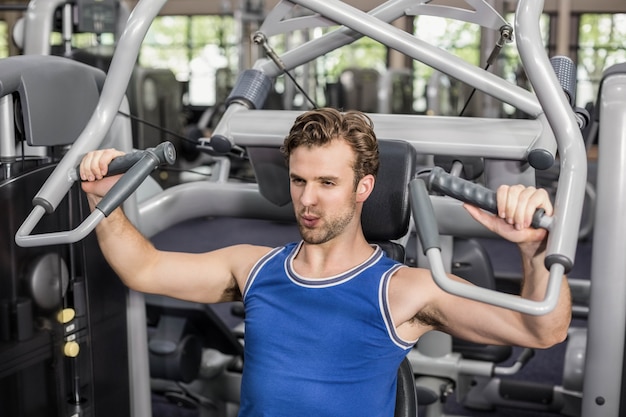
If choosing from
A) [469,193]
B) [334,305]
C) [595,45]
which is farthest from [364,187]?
[595,45]

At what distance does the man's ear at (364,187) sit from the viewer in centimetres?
158

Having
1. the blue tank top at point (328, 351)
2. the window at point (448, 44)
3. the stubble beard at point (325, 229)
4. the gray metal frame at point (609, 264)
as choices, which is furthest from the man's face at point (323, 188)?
the window at point (448, 44)

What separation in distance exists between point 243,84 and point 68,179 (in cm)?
68

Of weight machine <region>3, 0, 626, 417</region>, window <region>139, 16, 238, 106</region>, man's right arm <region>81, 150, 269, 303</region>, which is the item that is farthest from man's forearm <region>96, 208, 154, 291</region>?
window <region>139, 16, 238, 106</region>

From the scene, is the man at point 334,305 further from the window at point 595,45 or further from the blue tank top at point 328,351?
the window at point 595,45

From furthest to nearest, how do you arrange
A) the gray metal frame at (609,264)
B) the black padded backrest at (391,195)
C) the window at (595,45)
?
the window at (595,45)
the gray metal frame at (609,264)
the black padded backrest at (391,195)

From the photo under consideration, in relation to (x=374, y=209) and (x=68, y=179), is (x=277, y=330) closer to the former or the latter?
(x=374, y=209)

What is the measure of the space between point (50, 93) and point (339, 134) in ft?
2.30

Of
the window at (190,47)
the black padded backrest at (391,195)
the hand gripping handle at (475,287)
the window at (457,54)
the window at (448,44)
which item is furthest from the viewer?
the window at (190,47)

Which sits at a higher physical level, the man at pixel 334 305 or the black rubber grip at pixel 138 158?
the black rubber grip at pixel 138 158

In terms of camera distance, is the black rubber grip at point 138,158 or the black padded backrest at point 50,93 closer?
the black rubber grip at point 138,158

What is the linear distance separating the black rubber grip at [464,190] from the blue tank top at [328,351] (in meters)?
0.40

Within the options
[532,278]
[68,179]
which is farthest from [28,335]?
[532,278]

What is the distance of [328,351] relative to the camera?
1535 mm
